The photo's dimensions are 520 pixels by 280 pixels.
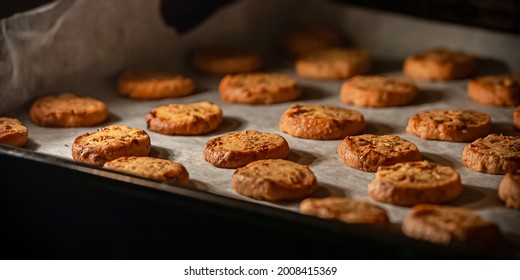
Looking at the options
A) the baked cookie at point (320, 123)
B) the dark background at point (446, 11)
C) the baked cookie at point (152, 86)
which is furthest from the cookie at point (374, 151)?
the dark background at point (446, 11)

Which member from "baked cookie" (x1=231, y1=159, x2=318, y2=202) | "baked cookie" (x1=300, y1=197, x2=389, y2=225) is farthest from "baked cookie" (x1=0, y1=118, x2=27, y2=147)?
"baked cookie" (x1=300, y1=197, x2=389, y2=225)

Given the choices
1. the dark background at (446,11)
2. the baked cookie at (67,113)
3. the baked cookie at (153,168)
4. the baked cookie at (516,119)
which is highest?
the dark background at (446,11)

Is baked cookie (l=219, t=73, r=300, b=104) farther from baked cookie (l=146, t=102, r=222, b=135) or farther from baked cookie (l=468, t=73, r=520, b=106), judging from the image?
baked cookie (l=468, t=73, r=520, b=106)

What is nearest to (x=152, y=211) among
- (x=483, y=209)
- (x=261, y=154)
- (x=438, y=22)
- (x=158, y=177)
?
(x=158, y=177)

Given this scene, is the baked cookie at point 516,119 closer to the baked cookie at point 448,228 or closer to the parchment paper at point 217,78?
the parchment paper at point 217,78

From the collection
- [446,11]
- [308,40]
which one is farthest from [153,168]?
[446,11]
